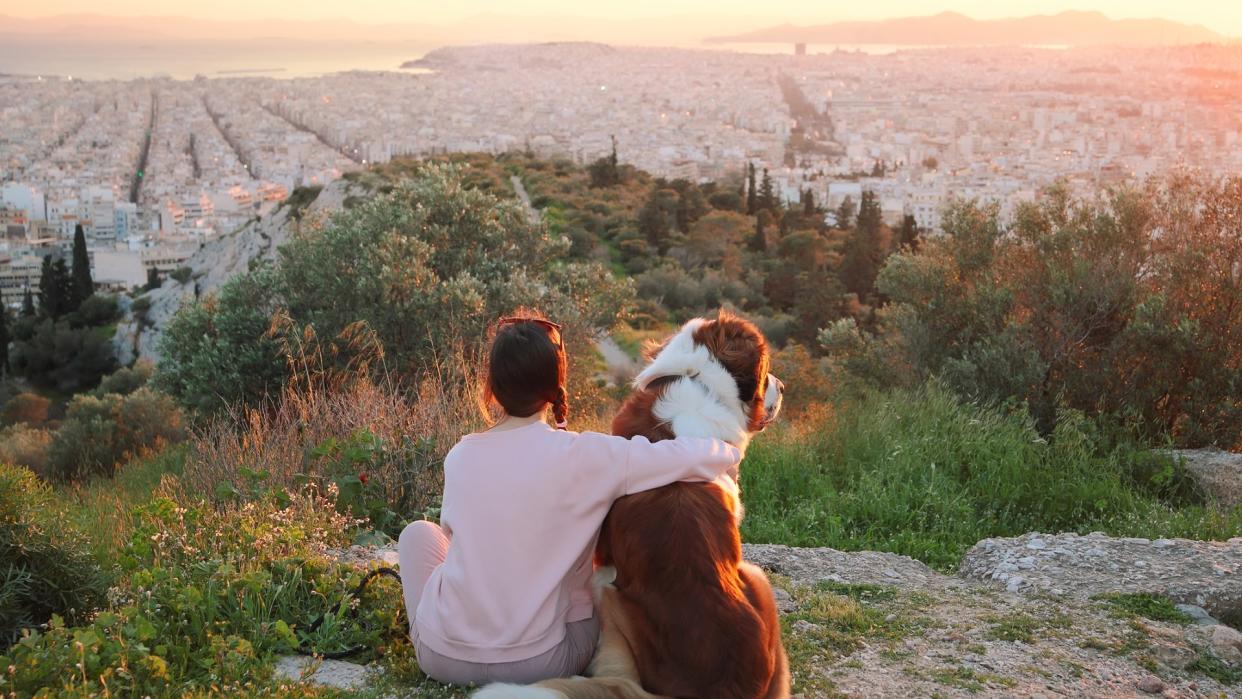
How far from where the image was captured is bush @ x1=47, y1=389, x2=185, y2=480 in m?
11.5

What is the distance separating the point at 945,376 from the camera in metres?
8.09

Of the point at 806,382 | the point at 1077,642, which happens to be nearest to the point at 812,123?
the point at 806,382

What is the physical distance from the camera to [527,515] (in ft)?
9.70

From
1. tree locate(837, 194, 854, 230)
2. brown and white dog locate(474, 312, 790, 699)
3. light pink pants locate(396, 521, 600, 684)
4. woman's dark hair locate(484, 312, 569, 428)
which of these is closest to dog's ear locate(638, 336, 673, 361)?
brown and white dog locate(474, 312, 790, 699)

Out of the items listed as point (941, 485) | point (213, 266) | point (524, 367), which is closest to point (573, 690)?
point (524, 367)

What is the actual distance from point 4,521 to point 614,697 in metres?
2.63

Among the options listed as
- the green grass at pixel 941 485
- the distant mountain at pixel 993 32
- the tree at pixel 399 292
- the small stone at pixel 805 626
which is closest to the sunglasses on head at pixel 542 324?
the small stone at pixel 805 626

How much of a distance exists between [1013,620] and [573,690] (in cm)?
241

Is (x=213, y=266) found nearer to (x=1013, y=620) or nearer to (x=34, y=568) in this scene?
(x=34, y=568)

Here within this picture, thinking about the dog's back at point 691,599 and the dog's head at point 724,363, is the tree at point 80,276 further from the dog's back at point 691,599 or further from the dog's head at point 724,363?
the dog's back at point 691,599

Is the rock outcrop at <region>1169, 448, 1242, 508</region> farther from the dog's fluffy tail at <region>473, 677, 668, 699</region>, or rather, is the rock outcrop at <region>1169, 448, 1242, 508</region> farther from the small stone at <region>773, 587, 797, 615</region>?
the dog's fluffy tail at <region>473, 677, 668, 699</region>

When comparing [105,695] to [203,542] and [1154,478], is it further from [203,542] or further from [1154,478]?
[1154,478]

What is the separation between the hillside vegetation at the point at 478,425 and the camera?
12.4 ft

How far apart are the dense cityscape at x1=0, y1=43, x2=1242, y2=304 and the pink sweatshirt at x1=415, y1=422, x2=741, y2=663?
28551mm
